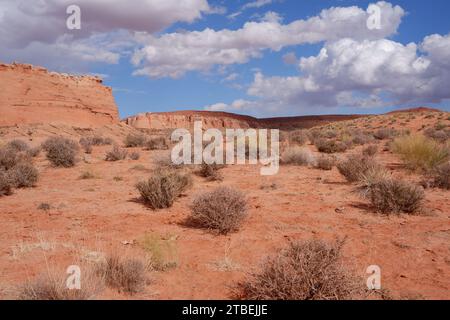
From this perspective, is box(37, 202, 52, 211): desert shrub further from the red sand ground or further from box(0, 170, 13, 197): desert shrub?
box(0, 170, 13, 197): desert shrub

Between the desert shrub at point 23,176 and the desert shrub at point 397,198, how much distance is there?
9188 millimetres

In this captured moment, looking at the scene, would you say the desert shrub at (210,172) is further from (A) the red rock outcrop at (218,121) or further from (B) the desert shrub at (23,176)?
(A) the red rock outcrop at (218,121)

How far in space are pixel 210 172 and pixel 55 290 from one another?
8886 mm

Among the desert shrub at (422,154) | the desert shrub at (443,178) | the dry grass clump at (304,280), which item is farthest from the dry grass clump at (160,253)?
the desert shrub at (422,154)

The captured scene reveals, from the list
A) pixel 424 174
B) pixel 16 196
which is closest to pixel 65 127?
pixel 16 196

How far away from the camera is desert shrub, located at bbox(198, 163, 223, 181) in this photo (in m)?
11.9

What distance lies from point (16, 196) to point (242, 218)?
21.0ft

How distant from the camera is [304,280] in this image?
3.94 meters


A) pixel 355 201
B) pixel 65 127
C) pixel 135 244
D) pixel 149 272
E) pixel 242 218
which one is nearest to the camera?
pixel 149 272

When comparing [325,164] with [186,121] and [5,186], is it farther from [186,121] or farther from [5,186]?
[186,121]

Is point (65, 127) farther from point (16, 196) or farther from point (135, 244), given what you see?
point (135, 244)

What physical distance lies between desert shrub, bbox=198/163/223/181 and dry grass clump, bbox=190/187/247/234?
15.2 ft

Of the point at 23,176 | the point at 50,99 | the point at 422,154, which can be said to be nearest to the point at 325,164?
the point at 422,154
